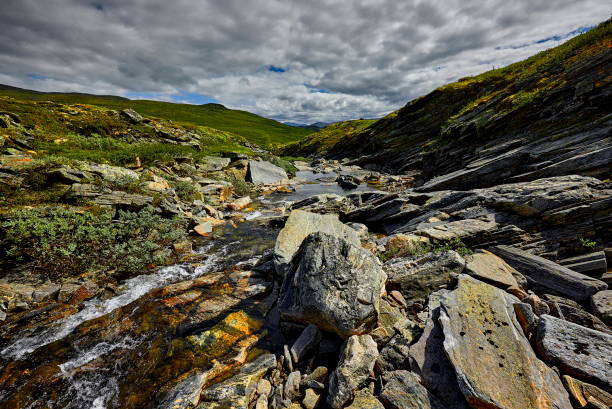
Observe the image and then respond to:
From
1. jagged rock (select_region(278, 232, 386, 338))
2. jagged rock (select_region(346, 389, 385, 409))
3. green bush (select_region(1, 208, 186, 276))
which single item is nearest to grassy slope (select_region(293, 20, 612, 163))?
jagged rock (select_region(278, 232, 386, 338))

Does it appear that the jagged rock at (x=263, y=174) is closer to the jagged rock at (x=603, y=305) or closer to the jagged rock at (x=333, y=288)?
the jagged rock at (x=333, y=288)

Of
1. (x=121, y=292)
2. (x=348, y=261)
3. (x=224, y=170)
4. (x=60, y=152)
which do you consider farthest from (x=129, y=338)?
(x=224, y=170)

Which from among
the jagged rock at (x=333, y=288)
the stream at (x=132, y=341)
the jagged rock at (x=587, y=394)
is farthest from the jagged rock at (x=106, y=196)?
the jagged rock at (x=587, y=394)

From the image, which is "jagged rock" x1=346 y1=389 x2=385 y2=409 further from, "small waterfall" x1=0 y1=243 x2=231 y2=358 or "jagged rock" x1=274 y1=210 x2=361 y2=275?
"small waterfall" x1=0 y1=243 x2=231 y2=358

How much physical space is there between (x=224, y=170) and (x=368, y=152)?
44083 mm

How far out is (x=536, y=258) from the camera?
9.00 metres

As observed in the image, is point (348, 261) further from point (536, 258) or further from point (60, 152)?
point (60, 152)

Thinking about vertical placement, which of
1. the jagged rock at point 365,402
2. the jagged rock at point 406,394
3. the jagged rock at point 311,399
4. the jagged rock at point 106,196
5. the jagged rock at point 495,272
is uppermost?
the jagged rock at point 106,196

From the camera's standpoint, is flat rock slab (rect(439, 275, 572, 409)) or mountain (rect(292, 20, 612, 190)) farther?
mountain (rect(292, 20, 612, 190))

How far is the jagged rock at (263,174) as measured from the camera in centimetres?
3691

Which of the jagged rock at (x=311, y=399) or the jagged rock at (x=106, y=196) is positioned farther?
the jagged rock at (x=106, y=196)

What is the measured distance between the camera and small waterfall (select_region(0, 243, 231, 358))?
7492mm

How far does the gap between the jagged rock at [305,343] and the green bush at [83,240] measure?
8.98 metres

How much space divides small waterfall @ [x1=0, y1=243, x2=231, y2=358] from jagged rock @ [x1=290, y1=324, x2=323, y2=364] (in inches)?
280
